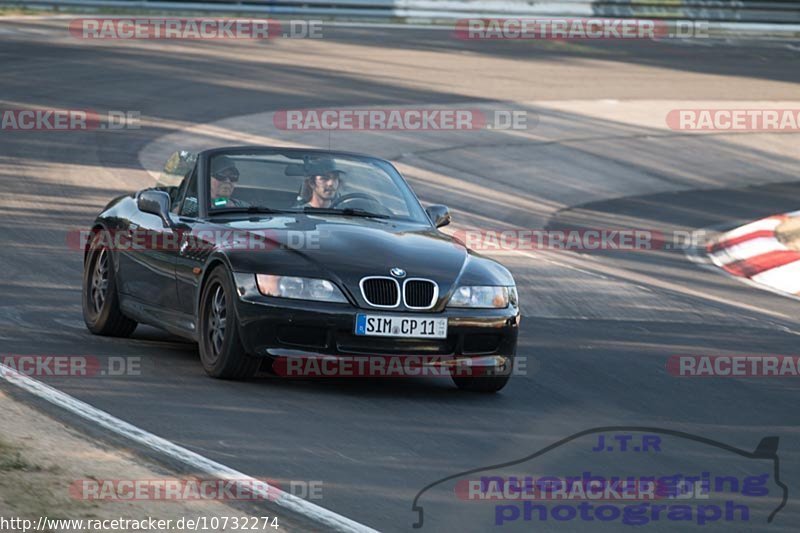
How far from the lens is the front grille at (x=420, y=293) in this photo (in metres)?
8.14

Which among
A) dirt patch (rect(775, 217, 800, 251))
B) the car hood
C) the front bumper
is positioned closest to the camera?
the front bumper

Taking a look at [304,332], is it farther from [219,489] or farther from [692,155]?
[692,155]

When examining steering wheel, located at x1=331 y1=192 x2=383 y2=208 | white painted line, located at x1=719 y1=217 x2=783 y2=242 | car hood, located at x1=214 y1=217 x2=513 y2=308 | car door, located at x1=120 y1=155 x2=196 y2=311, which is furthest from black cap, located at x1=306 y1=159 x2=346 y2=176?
white painted line, located at x1=719 y1=217 x2=783 y2=242

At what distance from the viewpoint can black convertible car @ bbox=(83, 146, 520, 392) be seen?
8.05 m

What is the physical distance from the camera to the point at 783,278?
53.3ft

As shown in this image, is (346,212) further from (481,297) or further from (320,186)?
(481,297)

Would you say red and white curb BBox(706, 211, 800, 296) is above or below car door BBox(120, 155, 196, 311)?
below

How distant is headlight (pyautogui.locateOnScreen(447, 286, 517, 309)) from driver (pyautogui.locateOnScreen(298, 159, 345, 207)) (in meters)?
1.36

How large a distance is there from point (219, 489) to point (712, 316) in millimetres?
8190

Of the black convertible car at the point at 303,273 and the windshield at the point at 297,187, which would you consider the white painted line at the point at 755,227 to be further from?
the windshield at the point at 297,187

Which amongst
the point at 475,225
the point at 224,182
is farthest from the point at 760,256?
the point at 224,182

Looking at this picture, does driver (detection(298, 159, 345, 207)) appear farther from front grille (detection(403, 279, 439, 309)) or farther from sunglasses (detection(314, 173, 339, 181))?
front grille (detection(403, 279, 439, 309))

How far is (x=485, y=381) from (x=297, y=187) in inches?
69.0

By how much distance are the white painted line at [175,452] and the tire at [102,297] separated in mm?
1785
